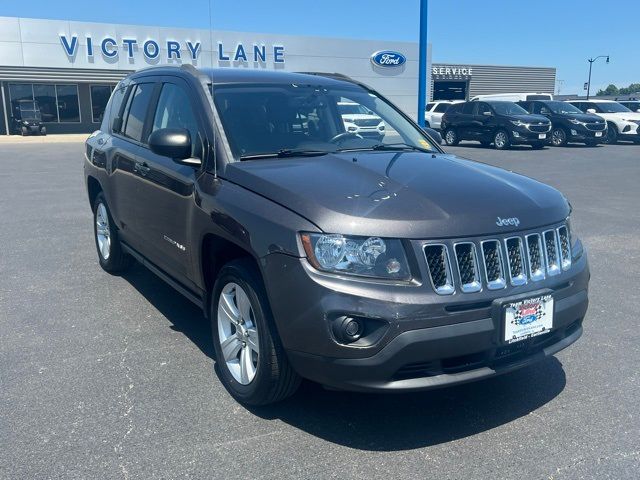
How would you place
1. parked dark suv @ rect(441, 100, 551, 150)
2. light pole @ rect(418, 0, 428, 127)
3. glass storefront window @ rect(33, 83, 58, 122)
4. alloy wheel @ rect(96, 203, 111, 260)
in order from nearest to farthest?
alloy wheel @ rect(96, 203, 111, 260) < light pole @ rect(418, 0, 428, 127) < parked dark suv @ rect(441, 100, 551, 150) < glass storefront window @ rect(33, 83, 58, 122)

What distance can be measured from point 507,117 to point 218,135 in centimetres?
2068

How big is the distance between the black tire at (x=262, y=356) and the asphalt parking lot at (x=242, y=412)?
15cm

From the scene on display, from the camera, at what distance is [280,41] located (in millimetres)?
36594

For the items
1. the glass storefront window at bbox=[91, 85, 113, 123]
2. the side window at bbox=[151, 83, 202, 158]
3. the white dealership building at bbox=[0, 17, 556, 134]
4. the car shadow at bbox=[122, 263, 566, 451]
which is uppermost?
the white dealership building at bbox=[0, 17, 556, 134]

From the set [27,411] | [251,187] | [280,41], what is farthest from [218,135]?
[280,41]

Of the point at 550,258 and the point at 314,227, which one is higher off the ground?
the point at 314,227

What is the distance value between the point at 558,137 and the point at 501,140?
3534 millimetres

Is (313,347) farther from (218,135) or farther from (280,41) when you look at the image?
(280,41)

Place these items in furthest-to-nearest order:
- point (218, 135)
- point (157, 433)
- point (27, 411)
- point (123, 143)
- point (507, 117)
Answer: point (507, 117) < point (123, 143) < point (218, 135) < point (27, 411) < point (157, 433)

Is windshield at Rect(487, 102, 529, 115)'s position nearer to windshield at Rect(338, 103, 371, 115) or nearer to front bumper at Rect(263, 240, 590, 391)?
windshield at Rect(338, 103, 371, 115)

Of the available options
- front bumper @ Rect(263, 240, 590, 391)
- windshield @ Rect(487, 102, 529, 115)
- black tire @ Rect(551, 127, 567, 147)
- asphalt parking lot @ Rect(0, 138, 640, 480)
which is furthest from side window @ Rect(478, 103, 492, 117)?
front bumper @ Rect(263, 240, 590, 391)

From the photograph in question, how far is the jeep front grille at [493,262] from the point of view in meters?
3.02

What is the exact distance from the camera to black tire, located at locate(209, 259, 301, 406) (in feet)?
10.6

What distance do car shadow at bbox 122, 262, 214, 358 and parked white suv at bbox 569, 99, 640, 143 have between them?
2546 cm
